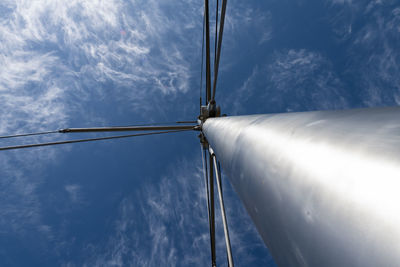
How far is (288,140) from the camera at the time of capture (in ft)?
5.25

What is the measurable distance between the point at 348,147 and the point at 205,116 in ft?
31.3

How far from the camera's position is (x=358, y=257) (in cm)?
83

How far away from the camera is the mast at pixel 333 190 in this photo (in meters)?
0.81

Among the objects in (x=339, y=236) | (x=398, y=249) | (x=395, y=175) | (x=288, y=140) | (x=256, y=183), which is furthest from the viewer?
(x=256, y=183)

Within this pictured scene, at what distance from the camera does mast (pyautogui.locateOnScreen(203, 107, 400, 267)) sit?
Answer: 0.81 metres

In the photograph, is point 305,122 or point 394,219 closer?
point 394,219

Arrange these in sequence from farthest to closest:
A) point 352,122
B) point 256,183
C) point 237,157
Answer: point 237,157
point 256,183
point 352,122

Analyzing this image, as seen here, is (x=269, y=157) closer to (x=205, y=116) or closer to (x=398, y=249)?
(x=398, y=249)

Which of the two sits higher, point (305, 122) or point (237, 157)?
point (305, 122)

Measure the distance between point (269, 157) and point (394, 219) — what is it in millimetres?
1011

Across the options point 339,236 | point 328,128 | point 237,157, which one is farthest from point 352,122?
point 237,157

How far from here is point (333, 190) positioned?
1070 millimetres

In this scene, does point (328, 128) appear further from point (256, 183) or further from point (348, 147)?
point (256, 183)

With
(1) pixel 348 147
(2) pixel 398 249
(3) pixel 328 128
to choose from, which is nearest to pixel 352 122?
(3) pixel 328 128
